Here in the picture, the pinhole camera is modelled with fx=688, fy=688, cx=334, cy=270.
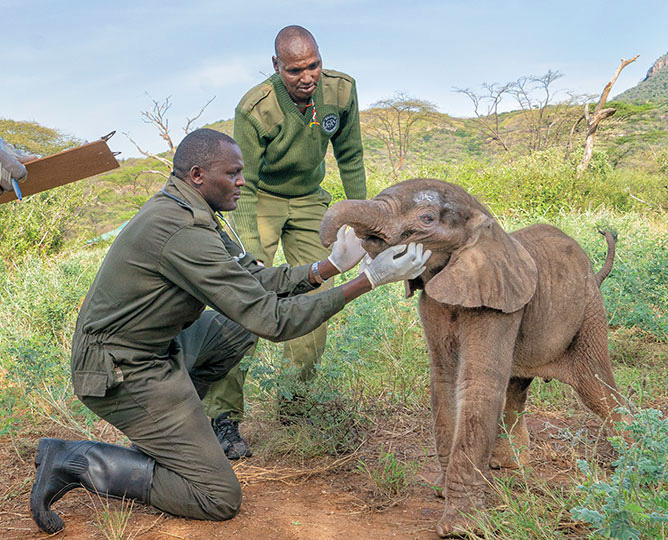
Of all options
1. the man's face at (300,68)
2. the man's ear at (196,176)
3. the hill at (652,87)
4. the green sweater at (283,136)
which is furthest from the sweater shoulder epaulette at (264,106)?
the hill at (652,87)

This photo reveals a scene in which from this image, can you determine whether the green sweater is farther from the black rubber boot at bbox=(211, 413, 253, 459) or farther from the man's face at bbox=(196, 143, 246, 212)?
the black rubber boot at bbox=(211, 413, 253, 459)

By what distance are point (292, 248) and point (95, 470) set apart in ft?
7.37

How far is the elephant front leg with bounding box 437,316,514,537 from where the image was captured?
315cm

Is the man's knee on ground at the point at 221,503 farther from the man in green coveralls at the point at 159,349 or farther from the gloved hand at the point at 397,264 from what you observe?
the gloved hand at the point at 397,264

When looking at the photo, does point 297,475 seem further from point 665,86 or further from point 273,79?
point 665,86

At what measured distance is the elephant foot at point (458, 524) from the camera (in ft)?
9.91

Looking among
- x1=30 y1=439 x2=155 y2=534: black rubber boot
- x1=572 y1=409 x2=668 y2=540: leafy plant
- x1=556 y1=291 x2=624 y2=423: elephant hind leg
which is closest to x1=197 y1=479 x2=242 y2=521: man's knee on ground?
x1=30 y1=439 x2=155 y2=534: black rubber boot

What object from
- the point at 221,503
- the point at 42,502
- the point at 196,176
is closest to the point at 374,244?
the point at 196,176

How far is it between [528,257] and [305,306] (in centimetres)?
116

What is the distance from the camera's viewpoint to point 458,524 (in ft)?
10.2

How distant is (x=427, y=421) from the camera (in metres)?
4.65

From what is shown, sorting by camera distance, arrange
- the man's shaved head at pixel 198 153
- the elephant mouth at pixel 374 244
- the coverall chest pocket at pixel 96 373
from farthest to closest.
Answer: the man's shaved head at pixel 198 153
the coverall chest pocket at pixel 96 373
the elephant mouth at pixel 374 244

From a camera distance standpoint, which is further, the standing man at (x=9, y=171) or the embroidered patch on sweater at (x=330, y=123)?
the embroidered patch on sweater at (x=330, y=123)

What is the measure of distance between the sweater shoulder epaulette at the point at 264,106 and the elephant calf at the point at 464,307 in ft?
5.43
